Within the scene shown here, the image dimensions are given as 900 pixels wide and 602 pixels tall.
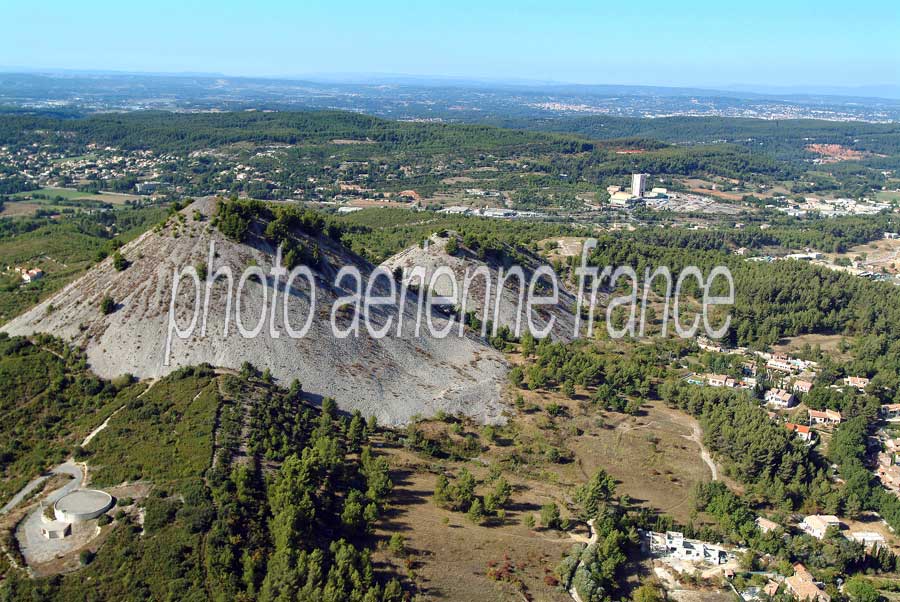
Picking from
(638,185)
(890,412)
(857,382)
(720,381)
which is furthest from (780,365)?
(638,185)

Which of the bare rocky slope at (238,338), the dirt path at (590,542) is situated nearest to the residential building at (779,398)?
the bare rocky slope at (238,338)

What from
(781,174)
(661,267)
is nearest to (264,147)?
(661,267)

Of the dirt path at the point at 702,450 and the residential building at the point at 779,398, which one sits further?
the residential building at the point at 779,398

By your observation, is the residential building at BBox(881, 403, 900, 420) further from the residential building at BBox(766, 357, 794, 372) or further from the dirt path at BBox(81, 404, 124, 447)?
the dirt path at BBox(81, 404, 124, 447)

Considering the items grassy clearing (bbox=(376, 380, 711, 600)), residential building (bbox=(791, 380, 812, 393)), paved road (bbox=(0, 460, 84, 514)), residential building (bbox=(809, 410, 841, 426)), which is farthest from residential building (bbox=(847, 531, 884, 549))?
paved road (bbox=(0, 460, 84, 514))

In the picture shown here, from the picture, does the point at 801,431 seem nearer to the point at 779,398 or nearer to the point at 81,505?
the point at 779,398

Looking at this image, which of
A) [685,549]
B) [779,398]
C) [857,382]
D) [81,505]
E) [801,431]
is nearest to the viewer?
[81,505]

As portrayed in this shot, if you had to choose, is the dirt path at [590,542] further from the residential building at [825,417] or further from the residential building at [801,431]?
the residential building at [825,417]
